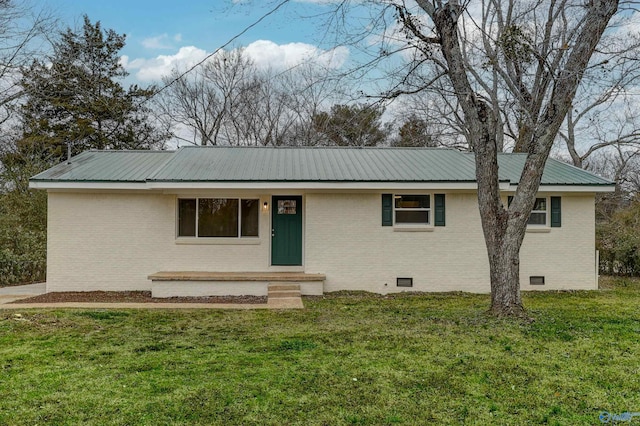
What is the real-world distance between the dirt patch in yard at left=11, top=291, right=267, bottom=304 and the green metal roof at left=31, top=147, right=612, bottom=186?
2.63m

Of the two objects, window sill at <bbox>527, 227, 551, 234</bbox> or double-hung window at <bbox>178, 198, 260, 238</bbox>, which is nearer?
window sill at <bbox>527, 227, 551, 234</bbox>

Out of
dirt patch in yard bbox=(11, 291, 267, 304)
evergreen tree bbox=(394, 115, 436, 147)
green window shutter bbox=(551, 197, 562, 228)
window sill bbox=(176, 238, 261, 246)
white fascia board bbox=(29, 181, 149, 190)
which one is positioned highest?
evergreen tree bbox=(394, 115, 436, 147)

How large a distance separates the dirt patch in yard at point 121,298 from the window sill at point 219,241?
145 cm

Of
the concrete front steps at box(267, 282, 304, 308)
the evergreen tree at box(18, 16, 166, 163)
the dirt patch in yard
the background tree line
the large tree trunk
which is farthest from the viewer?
the evergreen tree at box(18, 16, 166, 163)

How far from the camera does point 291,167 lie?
10672 mm

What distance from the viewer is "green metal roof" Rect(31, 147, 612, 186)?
31.9 ft

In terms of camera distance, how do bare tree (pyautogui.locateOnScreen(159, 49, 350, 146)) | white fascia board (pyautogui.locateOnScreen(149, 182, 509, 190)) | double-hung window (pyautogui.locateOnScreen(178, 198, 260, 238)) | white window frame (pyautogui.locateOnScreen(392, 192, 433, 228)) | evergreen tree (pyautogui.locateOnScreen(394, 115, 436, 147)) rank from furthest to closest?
1. bare tree (pyautogui.locateOnScreen(159, 49, 350, 146))
2. evergreen tree (pyautogui.locateOnScreen(394, 115, 436, 147))
3. double-hung window (pyautogui.locateOnScreen(178, 198, 260, 238))
4. white window frame (pyautogui.locateOnScreen(392, 192, 433, 228))
5. white fascia board (pyautogui.locateOnScreen(149, 182, 509, 190))

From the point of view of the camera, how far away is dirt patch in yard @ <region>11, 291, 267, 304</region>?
877 cm

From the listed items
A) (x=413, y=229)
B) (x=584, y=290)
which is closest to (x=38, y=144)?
(x=413, y=229)

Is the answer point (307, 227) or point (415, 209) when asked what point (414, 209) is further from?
point (307, 227)

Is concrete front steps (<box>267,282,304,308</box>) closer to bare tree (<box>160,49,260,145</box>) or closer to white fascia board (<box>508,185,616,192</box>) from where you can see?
white fascia board (<box>508,185,616,192</box>)

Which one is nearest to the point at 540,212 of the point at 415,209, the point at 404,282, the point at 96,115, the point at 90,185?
the point at 415,209

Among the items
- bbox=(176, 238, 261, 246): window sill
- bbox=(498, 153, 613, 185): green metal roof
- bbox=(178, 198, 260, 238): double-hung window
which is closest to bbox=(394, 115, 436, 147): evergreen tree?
bbox=(498, 153, 613, 185): green metal roof

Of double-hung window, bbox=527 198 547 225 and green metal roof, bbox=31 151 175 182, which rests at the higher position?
green metal roof, bbox=31 151 175 182
